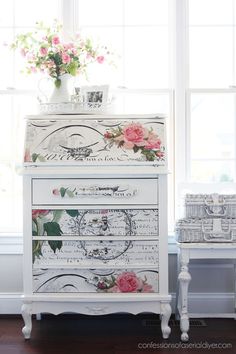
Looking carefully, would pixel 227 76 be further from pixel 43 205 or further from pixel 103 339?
pixel 103 339

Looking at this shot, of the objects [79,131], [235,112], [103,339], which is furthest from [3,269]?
[235,112]

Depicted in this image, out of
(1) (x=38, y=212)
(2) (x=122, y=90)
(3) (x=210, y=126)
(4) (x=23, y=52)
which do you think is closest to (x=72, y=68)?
(4) (x=23, y=52)

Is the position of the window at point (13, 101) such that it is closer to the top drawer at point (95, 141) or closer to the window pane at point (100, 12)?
the window pane at point (100, 12)

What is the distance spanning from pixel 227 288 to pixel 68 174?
1.57m

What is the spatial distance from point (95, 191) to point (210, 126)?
1246 millimetres

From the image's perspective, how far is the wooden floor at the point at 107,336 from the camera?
2.84 meters

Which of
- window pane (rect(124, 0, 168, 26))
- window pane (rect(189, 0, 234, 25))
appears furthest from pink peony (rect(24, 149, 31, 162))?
window pane (rect(189, 0, 234, 25))

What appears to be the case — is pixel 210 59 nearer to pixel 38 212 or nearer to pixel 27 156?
pixel 27 156

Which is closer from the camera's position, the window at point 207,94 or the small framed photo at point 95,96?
the small framed photo at point 95,96

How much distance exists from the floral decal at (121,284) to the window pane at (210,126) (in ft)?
3.92

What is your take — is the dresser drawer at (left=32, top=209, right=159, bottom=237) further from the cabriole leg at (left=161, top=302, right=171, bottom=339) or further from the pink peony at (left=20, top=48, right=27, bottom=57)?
the pink peony at (left=20, top=48, right=27, bottom=57)

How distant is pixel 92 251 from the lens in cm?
292

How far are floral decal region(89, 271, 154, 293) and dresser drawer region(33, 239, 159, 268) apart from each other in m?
0.10

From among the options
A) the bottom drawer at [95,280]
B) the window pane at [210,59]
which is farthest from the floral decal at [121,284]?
the window pane at [210,59]
